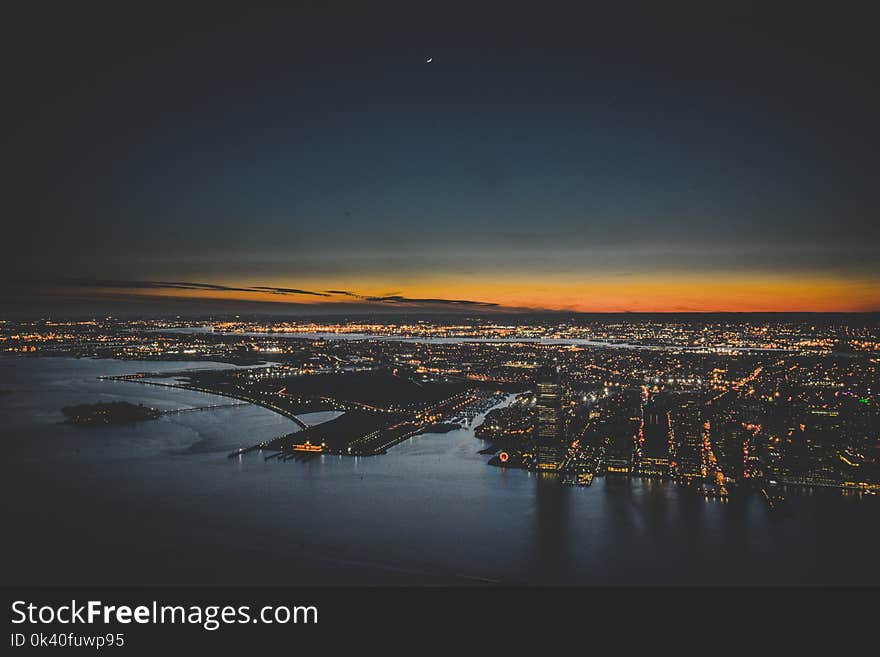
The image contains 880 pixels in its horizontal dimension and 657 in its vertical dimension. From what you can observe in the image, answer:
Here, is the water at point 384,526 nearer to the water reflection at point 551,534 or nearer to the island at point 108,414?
the water reflection at point 551,534

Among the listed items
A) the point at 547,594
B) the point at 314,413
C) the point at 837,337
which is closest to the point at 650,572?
the point at 547,594

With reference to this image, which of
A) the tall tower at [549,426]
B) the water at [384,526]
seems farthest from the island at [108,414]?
the tall tower at [549,426]

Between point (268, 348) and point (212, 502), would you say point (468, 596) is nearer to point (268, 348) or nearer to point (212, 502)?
point (212, 502)

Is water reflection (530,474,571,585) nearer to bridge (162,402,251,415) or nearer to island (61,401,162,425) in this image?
island (61,401,162,425)

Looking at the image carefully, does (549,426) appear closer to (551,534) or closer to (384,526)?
(551,534)

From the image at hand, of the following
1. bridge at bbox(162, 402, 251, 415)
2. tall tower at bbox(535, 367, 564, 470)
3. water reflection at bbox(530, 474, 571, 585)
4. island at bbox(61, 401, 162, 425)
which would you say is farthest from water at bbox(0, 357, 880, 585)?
bridge at bbox(162, 402, 251, 415)

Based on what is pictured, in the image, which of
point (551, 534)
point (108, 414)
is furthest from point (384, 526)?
point (108, 414)
